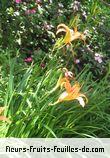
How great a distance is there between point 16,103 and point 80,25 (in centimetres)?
150

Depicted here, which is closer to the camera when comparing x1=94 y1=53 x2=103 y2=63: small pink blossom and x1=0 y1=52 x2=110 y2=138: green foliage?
x1=0 y1=52 x2=110 y2=138: green foliage

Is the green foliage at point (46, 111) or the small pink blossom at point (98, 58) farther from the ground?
the small pink blossom at point (98, 58)

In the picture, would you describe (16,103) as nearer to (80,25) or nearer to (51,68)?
(51,68)

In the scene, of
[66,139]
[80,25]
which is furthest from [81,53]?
[66,139]

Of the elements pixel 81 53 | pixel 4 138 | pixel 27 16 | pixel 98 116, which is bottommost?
pixel 4 138

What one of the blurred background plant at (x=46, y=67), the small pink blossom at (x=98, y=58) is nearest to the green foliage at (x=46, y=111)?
the blurred background plant at (x=46, y=67)

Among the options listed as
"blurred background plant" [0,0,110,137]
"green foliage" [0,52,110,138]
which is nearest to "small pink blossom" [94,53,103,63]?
"blurred background plant" [0,0,110,137]

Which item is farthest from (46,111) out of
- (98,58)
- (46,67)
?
(98,58)

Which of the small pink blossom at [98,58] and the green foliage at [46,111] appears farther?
the small pink blossom at [98,58]

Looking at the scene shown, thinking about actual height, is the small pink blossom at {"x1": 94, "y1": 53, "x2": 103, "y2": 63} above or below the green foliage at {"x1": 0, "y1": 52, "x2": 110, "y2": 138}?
above

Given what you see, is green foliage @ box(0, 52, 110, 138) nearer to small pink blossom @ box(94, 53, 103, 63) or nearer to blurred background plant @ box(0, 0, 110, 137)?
blurred background plant @ box(0, 0, 110, 137)

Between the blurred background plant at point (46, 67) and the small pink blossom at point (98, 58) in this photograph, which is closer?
the blurred background plant at point (46, 67)

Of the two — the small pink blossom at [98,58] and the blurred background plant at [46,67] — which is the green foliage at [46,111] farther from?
the small pink blossom at [98,58]

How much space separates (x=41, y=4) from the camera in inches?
186
